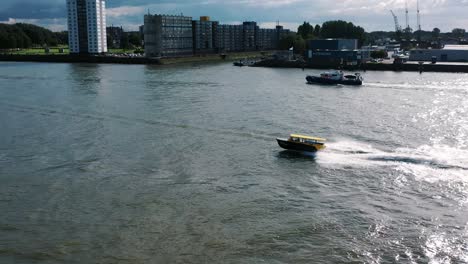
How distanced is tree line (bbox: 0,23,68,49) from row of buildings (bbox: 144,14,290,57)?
2058cm

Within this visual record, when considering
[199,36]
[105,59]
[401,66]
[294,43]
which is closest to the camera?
[401,66]

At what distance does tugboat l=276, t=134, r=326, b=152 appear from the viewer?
11.8 m

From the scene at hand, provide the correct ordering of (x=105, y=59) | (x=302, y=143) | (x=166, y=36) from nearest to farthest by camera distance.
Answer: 1. (x=302, y=143)
2. (x=105, y=59)
3. (x=166, y=36)

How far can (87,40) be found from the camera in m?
55.6

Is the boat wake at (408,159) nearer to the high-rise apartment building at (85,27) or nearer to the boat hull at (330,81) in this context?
the boat hull at (330,81)

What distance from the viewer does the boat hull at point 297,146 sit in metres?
11.8

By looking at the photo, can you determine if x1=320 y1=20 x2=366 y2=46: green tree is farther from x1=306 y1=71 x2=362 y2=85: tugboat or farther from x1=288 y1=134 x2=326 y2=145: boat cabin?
x1=288 y1=134 x2=326 y2=145: boat cabin

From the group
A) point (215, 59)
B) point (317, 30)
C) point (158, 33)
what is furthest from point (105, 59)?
point (317, 30)

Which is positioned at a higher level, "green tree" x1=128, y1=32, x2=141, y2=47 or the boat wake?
"green tree" x1=128, y1=32, x2=141, y2=47

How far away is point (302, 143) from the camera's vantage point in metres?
11.8

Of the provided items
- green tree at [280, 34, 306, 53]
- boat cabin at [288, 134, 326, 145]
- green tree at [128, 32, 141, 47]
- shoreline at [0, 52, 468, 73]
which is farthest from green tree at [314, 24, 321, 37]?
boat cabin at [288, 134, 326, 145]

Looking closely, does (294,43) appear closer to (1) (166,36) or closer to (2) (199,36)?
(2) (199,36)

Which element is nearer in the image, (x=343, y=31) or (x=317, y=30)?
(x=343, y=31)

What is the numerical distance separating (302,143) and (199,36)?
51.2 meters
